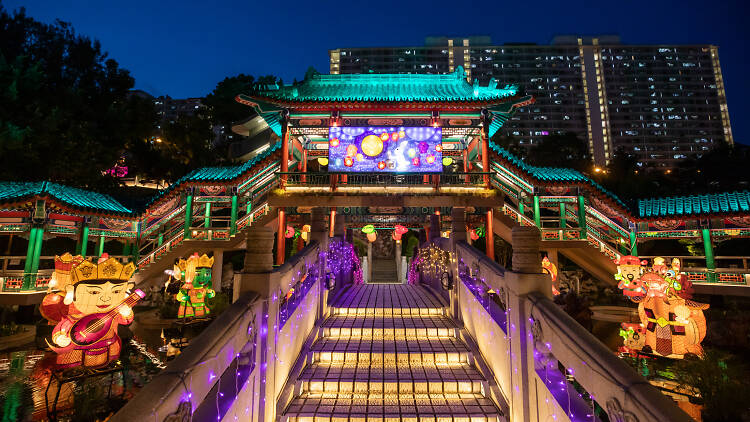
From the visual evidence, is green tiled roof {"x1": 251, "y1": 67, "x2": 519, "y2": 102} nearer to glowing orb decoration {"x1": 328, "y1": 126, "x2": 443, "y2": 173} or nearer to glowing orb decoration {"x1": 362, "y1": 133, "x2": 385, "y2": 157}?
glowing orb decoration {"x1": 328, "y1": 126, "x2": 443, "y2": 173}

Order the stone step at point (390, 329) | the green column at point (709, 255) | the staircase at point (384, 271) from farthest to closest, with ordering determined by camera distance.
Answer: the staircase at point (384, 271), the green column at point (709, 255), the stone step at point (390, 329)

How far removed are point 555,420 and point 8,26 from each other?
3261cm

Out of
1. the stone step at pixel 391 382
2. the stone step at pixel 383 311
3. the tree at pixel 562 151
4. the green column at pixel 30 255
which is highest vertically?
the tree at pixel 562 151

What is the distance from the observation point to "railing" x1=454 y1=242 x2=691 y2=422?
2408 mm

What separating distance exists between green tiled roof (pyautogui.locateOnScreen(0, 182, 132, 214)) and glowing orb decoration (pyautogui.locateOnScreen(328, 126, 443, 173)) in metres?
9.20

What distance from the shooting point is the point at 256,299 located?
384 cm

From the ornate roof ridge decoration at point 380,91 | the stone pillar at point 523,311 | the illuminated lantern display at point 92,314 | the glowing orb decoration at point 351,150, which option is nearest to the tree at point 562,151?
the ornate roof ridge decoration at point 380,91

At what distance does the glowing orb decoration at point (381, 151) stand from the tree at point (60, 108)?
13075mm

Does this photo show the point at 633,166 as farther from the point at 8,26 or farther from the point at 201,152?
the point at 8,26

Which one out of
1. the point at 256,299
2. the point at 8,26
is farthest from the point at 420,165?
the point at 8,26

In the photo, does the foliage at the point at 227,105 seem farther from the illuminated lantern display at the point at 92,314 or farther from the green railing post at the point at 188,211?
the illuminated lantern display at the point at 92,314

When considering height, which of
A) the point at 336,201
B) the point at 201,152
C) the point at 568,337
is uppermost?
the point at 201,152

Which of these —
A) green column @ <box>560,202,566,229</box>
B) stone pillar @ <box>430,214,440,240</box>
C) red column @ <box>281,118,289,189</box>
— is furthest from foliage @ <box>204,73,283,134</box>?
green column @ <box>560,202,566,229</box>

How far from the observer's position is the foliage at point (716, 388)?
4502mm
